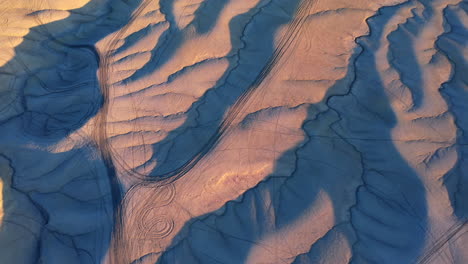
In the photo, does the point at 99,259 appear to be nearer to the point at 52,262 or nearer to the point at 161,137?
the point at 52,262

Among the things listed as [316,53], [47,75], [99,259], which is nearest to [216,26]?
[316,53]

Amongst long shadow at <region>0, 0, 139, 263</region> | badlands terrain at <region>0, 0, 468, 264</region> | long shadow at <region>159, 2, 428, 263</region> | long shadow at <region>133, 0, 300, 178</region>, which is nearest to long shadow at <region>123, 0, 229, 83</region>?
badlands terrain at <region>0, 0, 468, 264</region>

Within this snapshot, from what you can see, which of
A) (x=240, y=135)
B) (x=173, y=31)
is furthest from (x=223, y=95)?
(x=173, y=31)

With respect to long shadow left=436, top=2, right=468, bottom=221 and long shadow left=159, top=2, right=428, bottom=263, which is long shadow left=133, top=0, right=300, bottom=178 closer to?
long shadow left=159, top=2, right=428, bottom=263

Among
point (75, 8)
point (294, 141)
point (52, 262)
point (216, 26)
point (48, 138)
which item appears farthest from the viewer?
point (75, 8)

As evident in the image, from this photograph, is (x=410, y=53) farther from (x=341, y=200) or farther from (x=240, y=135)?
(x=240, y=135)
